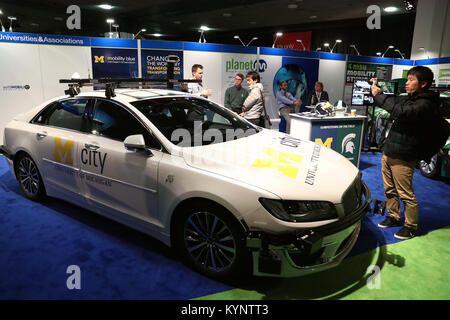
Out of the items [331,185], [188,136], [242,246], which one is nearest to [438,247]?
[331,185]

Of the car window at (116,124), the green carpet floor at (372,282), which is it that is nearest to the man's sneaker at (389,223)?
the green carpet floor at (372,282)

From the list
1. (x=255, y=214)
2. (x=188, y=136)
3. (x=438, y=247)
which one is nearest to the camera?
(x=255, y=214)

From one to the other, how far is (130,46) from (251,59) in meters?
3.29

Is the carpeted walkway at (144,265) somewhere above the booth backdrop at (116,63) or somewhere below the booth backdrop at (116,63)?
below

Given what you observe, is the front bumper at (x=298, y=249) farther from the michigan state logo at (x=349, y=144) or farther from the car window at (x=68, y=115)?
the michigan state logo at (x=349, y=144)

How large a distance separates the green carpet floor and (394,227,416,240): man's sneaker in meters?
0.25

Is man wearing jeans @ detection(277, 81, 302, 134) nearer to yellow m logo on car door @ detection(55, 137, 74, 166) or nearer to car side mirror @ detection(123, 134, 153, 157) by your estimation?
yellow m logo on car door @ detection(55, 137, 74, 166)

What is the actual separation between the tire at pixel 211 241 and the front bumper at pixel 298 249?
118 mm

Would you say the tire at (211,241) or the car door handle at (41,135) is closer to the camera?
the tire at (211,241)

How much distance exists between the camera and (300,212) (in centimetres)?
213

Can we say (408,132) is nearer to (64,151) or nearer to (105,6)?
(64,151)

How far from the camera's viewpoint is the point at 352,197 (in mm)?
2436

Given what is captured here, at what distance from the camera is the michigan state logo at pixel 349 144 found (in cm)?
529
